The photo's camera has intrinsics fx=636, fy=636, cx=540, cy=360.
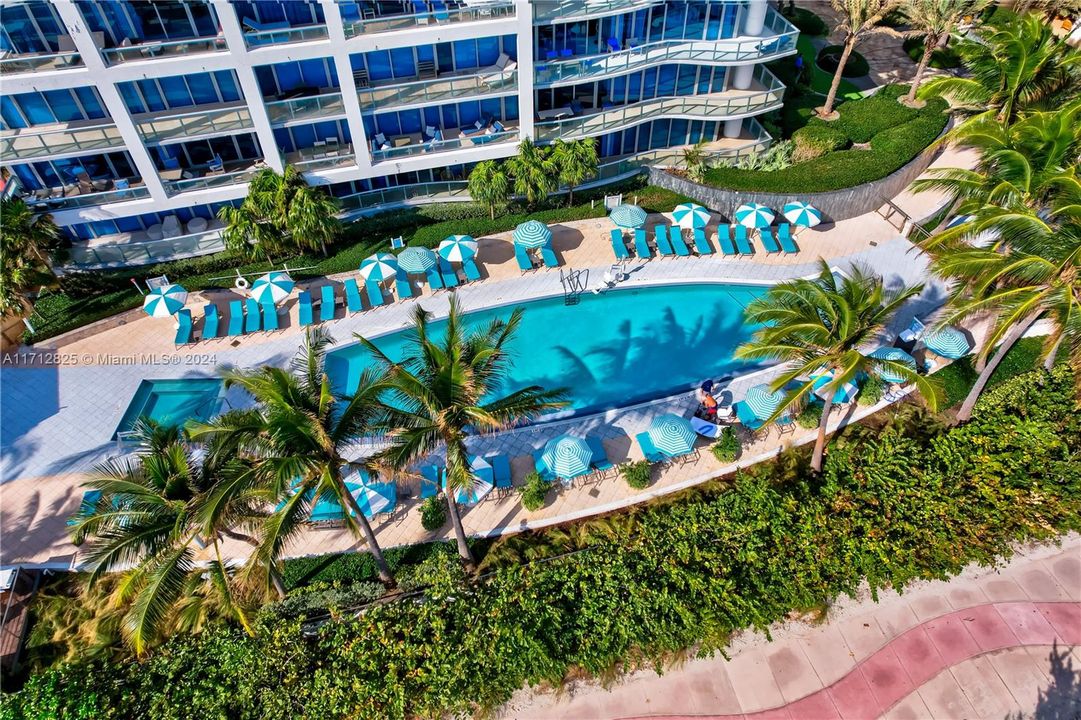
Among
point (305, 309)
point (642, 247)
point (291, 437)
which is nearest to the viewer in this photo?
point (291, 437)

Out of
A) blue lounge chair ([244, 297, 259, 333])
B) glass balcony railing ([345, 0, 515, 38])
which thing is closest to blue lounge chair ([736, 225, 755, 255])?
glass balcony railing ([345, 0, 515, 38])

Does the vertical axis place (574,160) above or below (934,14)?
below

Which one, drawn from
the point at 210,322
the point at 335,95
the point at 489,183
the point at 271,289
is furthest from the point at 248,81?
the point at 489,183

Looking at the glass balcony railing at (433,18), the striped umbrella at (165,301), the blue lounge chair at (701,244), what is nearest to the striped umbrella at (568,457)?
the blue lounge chair at (701,244)

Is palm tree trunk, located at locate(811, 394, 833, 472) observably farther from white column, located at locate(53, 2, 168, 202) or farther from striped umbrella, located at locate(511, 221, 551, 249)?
white column, located at locate(53, 2, 168, 202)

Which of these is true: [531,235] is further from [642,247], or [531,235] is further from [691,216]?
[691,216]

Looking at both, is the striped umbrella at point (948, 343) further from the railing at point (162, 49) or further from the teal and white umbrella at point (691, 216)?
the railing at point (162, 49)
